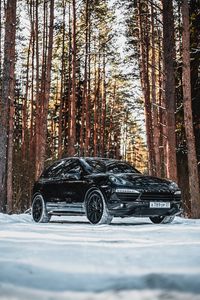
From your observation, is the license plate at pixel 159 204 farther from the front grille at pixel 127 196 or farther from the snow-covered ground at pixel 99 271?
the snow-covered ground at pixel 99 271

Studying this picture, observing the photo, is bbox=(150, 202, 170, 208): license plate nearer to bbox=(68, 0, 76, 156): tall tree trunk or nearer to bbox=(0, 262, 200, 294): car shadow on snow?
bbox=(0, 262, 200, 294): car shadow on snow

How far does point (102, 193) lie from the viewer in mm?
9344

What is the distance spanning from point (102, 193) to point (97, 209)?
1.16ft

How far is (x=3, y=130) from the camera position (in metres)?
14.9

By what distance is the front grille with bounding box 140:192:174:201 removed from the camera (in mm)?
9289

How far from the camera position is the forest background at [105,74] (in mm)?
14422

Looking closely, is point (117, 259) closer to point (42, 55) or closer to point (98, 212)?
point (98, 212)

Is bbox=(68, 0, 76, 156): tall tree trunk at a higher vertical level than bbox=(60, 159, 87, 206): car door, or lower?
higher

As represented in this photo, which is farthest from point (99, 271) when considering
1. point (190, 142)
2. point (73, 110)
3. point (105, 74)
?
point (105, 74)

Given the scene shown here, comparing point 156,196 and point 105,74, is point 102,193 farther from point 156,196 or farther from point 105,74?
point 105,74

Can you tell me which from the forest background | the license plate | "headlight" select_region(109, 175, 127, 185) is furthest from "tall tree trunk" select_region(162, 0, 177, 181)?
"headlight" select_region(109, 175, 127, 185)

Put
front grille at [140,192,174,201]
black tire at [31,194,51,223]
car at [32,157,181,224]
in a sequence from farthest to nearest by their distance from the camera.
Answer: black tire at [31,194,51,223] < front grille at [140,192,174,201] < car at [32,157,181,224]

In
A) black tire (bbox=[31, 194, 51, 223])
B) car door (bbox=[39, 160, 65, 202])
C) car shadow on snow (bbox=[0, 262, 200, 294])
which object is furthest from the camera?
black tire (bbox=[31, 194, 51, 223])

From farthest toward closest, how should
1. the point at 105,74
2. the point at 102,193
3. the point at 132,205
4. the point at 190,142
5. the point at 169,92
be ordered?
the point at 105,74 → the point at 169,92 → the point at 190,142 → the point at 102,193 → the point at 132,205
